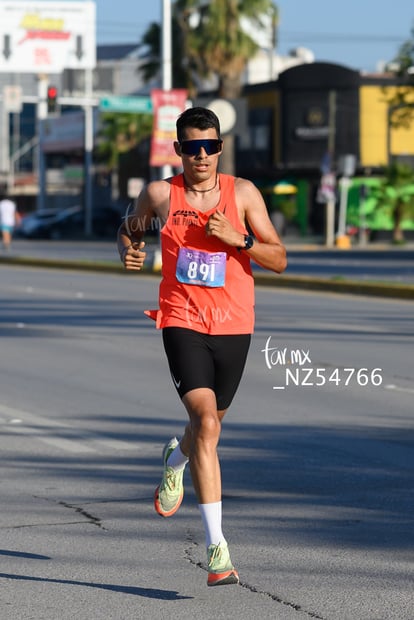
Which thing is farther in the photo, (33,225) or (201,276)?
(33,225)

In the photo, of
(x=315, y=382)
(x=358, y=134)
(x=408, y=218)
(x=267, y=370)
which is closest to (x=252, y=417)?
(x=315, y=382)

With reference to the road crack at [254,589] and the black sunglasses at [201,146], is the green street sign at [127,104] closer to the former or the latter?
the road crack at [254,589]

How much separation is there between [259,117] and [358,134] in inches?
196

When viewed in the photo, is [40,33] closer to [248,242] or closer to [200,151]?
[200,151]

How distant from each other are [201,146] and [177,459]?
4.61ft

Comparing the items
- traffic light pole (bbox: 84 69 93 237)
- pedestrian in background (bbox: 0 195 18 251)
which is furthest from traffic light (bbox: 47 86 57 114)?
traffic light pole (bbox: 84 69 93 237)

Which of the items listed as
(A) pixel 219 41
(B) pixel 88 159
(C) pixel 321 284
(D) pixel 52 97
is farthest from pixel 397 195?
(C) pixel 321 284

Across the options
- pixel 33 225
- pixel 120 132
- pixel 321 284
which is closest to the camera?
pixel 321 284

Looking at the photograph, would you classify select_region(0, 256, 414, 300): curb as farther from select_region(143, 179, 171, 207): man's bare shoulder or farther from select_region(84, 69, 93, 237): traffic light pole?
select_region(84, 69, 93, 237): traffic light pole

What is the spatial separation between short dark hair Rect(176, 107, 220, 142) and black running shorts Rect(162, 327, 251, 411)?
0.84 meters

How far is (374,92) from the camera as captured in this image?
67.5 meters

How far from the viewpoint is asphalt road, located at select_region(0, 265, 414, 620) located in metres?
5.94

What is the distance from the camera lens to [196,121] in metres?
6.30

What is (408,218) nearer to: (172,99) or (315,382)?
(172,99)
